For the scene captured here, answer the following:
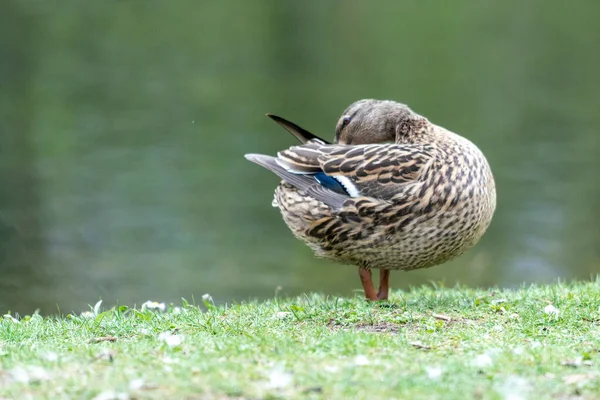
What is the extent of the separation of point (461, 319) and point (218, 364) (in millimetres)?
2276

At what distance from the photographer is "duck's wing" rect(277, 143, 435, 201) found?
22.5 ft

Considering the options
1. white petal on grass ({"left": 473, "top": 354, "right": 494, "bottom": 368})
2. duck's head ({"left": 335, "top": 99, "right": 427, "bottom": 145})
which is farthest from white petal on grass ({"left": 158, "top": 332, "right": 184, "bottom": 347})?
duck's head ({"left": 335, "top": 99, "right": 427, "bottom": 145})

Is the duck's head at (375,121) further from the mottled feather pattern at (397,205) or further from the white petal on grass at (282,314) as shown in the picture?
the white petal on grass at (282,314)

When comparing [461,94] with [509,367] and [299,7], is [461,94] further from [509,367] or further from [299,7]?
[509,367]

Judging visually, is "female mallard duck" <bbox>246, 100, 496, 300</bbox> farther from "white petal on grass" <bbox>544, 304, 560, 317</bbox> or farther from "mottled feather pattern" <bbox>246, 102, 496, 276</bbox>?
"white petal on grass" <bbox>544, 304, 560, 317</bbox>

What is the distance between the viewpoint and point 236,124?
21969 millimetres

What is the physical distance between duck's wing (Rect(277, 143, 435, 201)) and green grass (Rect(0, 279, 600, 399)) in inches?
36.4

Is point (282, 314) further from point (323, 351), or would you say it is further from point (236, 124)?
point (236, 124)

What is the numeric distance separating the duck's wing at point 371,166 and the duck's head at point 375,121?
0.64 meters

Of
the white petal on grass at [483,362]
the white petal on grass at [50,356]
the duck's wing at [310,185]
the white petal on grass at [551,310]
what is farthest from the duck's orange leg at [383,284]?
the white petal on grass at [50,356]

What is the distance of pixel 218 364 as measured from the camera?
483cm

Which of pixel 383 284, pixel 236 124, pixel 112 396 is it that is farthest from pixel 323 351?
pixel 236 124

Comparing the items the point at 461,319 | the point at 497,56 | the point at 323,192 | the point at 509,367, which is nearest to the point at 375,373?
the point at 509,367

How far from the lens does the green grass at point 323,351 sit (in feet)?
14.5
